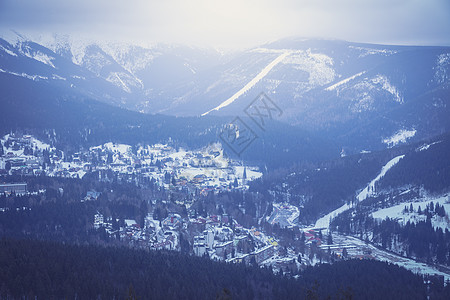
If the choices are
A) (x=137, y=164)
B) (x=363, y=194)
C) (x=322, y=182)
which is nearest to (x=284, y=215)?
(x=363, y=194)

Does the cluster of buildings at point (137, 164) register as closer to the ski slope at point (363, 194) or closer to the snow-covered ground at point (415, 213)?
the ski slope at point (363, 194)

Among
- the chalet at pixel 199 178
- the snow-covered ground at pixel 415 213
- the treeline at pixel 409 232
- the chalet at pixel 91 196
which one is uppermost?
the chalet at pixel 199 178

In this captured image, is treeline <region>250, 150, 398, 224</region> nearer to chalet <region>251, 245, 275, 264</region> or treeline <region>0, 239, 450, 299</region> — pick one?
chalet <region>251, 245, 275, 264</region>

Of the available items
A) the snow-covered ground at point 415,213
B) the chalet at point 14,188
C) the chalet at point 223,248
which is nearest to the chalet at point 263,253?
the chalet at point 223,248

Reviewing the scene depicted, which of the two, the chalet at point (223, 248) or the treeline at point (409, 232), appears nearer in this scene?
the chalet at point (223, 248)

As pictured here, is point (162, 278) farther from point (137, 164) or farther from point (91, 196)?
point (137, 164)

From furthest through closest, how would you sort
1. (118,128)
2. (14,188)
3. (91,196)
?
(118,128), (14,188), (91,196)
